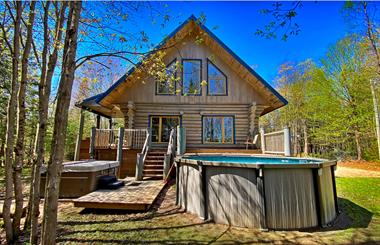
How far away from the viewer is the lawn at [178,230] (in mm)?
3500

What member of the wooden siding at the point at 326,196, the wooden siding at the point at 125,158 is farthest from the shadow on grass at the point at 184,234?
the wooden siding at the point at 125,158

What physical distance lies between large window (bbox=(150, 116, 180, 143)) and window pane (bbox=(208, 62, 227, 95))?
2.76 meters

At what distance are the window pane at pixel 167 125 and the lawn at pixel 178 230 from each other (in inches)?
266

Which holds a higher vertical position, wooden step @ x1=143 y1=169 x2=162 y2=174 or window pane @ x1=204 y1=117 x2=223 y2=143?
window pane @ x1=204 y1=117 x2=223 y2=143

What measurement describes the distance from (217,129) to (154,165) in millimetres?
4666

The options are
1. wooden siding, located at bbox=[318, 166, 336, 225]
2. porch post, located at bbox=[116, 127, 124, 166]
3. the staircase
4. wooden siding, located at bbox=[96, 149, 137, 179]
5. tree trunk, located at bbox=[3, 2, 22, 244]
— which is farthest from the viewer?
wooden siding, located at bbox=[96, 149, 137, 179]

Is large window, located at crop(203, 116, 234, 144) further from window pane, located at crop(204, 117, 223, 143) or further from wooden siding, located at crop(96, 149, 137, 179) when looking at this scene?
wooden siding, located at crop(96, 149, 137, 179)

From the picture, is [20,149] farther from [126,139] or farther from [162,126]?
[162,126]

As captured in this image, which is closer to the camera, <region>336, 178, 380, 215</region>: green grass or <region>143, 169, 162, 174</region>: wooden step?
<region>336, 178, 380, 215</region>: green grass

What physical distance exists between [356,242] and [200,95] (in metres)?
9.37

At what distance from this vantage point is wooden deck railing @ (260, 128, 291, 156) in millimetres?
7984

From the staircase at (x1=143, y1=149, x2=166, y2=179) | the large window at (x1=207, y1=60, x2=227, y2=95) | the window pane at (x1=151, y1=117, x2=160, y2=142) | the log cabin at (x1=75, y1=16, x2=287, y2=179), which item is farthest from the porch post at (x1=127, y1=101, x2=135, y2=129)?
the large window at (x1=207, y1=60, x2=227, y2=95)

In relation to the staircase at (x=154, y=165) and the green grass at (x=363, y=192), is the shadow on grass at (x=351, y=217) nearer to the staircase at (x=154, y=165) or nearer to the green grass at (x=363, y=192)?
the green grass at (x=363, y=192)

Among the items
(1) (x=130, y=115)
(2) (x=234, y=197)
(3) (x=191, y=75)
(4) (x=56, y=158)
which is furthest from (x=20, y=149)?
(3) (x=191, y=75)
